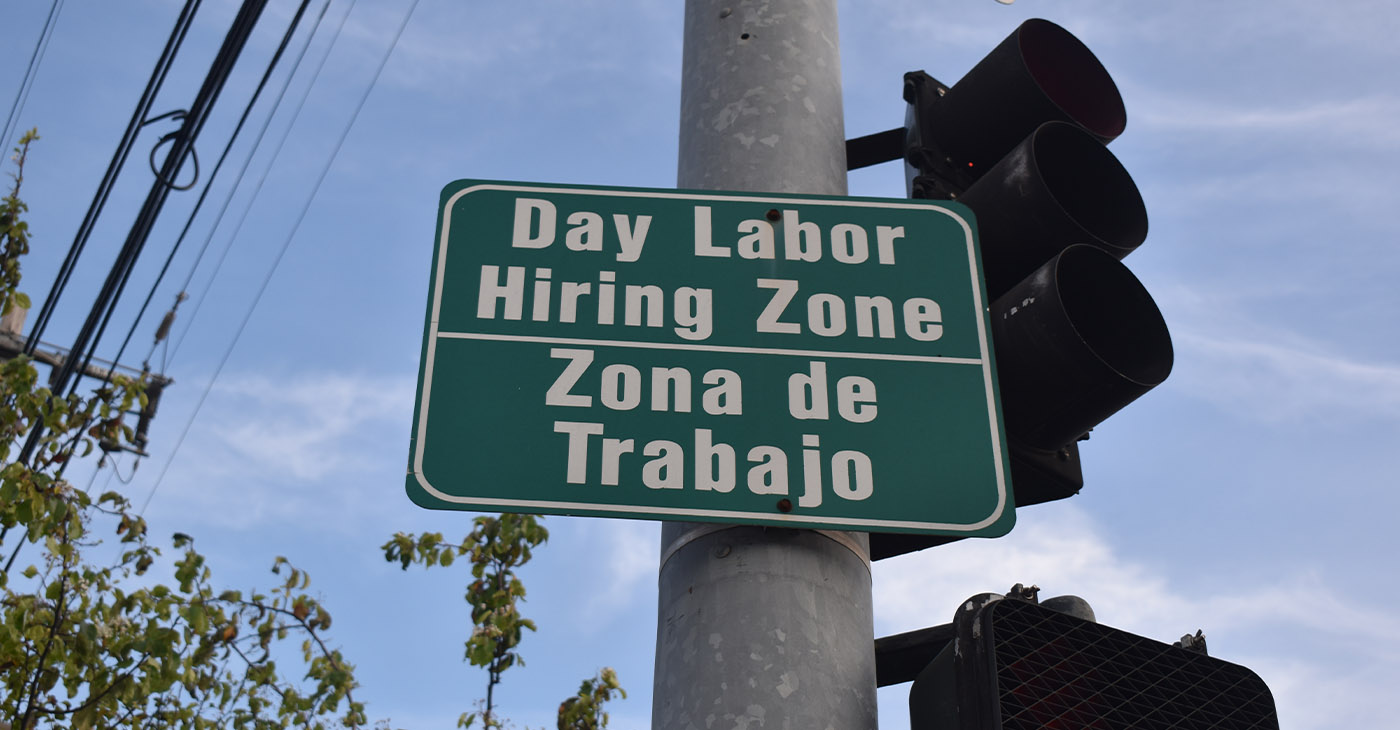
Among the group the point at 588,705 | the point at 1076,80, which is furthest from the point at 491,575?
the point at 1076,80

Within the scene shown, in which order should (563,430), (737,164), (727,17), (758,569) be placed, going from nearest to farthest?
(758,569), (563,430), (737,164), (727,17)

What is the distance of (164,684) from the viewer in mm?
6051

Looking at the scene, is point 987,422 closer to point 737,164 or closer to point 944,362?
point 944,362

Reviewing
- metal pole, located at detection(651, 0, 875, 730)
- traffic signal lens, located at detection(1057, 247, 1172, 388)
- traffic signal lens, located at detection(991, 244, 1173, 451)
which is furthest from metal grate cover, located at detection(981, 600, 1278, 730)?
traffic signal lens, located at detection(1057, 247, 1172, 388)

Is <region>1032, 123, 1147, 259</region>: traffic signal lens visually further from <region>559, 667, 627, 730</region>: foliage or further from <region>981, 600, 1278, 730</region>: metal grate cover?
<region>559, 667, 627, 730</region>: foliage

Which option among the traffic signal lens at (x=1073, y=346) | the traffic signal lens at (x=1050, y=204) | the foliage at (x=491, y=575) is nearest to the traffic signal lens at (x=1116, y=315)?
the traffic signal lens at (x=1073, y=346)

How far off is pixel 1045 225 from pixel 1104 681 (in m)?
0.97

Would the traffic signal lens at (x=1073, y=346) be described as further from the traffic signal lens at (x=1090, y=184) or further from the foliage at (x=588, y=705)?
the foliage at (x=588, y=705)

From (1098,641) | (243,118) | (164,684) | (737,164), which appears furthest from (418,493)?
(243,118)

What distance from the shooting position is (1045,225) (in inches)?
97.9

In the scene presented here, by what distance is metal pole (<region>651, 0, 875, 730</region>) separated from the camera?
5.98ft

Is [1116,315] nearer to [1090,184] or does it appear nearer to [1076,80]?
[1090,184]

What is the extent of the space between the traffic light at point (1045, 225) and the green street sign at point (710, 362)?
10 centimetres

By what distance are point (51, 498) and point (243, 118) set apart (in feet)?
8.06
